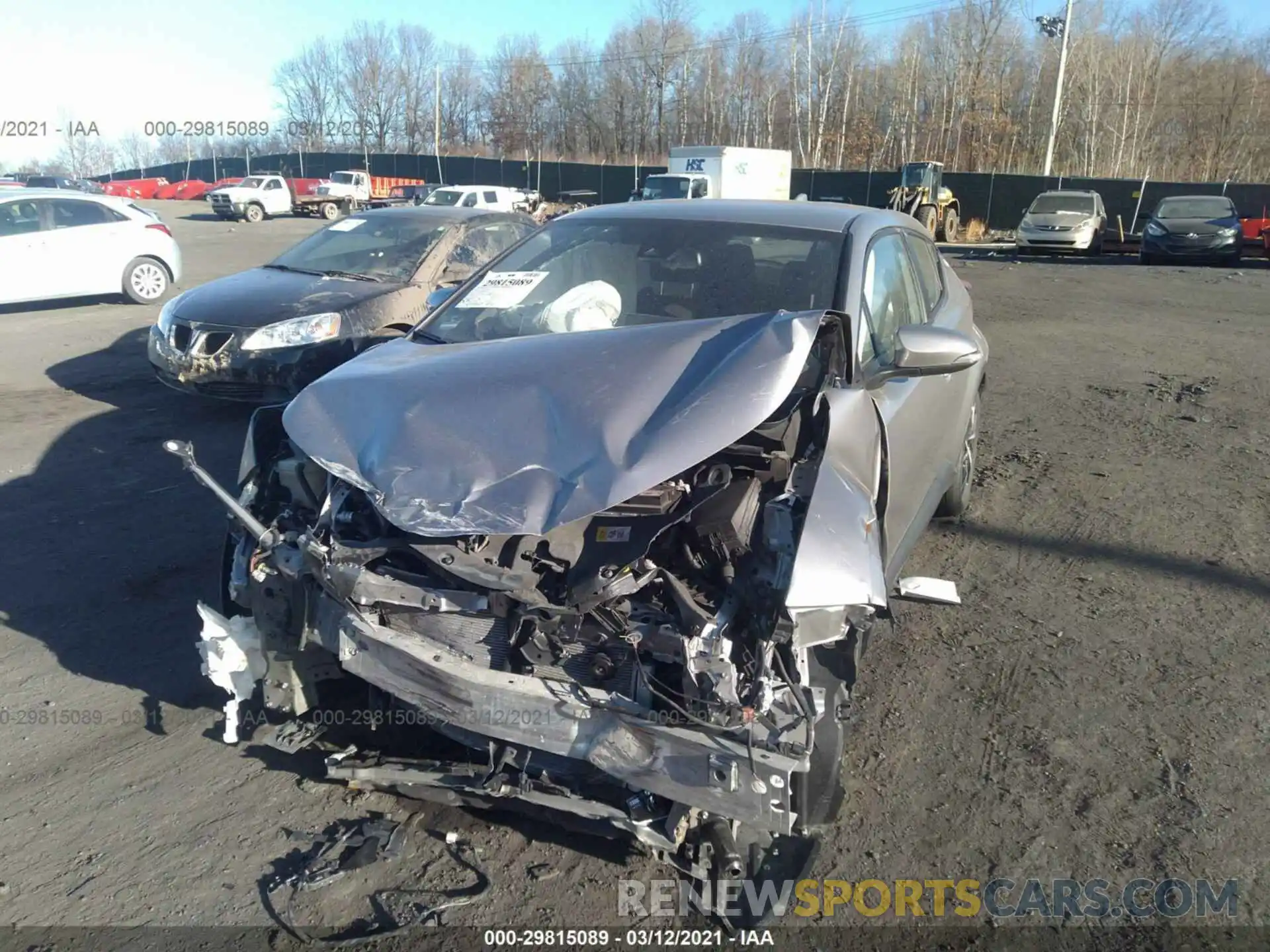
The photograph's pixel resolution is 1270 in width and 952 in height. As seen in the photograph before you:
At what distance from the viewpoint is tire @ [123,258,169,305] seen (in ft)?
40.3

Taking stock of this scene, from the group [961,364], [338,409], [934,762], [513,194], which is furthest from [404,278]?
[513,194]

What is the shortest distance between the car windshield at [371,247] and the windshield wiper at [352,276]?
0.02 metres

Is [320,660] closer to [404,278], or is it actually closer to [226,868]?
[226,868]

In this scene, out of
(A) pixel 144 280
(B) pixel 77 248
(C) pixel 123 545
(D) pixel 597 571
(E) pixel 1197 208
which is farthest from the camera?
(E) pixel 1197 208

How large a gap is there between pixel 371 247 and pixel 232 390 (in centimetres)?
190

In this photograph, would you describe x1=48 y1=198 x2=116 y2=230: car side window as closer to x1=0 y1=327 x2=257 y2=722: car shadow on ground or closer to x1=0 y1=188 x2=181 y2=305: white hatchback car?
x1=0 y1=188 x2=181 y2=305: white hatchback car

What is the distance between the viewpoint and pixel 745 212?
13.8ft

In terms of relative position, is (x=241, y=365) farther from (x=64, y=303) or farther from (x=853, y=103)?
(x=853, y=103)

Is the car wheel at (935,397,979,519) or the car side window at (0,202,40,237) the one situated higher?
the car side window at (0,202,40,237)

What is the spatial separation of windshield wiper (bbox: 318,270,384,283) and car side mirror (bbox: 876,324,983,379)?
5.19 m

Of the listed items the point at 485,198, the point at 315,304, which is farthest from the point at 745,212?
the point at 485,198

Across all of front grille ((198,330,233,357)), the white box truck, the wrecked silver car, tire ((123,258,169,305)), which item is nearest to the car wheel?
the wrecked silver car

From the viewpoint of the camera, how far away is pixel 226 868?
2.64 metres

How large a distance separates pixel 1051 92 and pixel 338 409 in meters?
57.6
